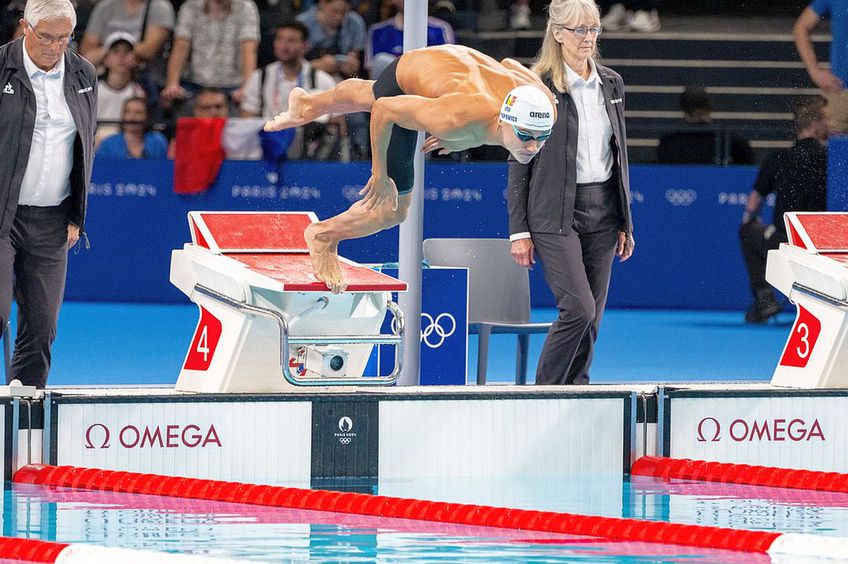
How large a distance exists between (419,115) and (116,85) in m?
7.62

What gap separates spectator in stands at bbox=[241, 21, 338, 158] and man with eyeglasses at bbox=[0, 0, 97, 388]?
5146mm

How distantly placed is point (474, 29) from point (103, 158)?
3.39 meters

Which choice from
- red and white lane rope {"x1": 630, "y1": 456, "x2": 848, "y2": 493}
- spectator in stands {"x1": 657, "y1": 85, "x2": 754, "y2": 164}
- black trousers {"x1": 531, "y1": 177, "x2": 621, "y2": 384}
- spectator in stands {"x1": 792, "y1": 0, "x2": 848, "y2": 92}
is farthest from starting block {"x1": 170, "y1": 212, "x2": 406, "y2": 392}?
spectator in stands {"x1": 657, "y1": 85, "x2": 754, "y2": 164}

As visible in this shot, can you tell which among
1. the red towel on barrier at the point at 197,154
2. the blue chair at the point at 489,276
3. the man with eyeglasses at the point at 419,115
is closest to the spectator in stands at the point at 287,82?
the red towel on barrier at the point at 197,154

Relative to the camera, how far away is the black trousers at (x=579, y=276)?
6.34 meters

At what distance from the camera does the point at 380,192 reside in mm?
5512

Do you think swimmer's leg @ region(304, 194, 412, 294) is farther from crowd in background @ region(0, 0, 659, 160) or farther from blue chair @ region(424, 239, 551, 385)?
crowd in background @ region(0, 0, 659, 160)

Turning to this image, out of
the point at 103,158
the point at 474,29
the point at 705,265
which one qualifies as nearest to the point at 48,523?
the point at 103,158

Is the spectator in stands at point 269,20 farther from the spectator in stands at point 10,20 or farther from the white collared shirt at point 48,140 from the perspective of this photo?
A: the white collared shirt at point 48,140

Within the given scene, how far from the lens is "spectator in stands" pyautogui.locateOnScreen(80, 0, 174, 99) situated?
12.8 meters

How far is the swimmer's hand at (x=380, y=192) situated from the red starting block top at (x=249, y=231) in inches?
28.2

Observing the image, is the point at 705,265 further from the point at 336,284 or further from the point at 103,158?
the point at 336,284

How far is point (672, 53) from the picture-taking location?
14695mm

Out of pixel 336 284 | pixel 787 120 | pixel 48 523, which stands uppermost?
pixel 787 120
